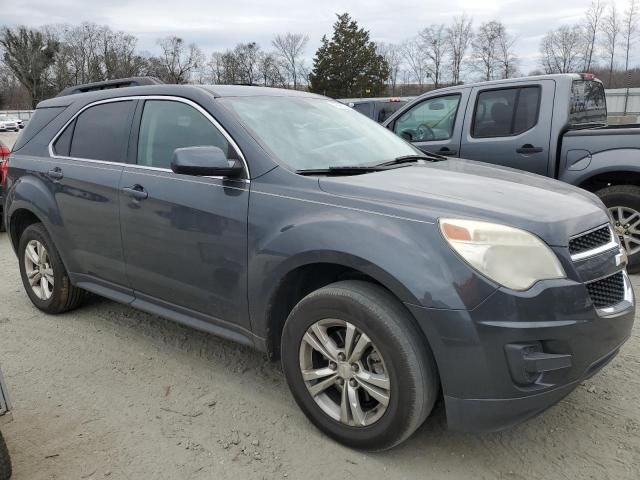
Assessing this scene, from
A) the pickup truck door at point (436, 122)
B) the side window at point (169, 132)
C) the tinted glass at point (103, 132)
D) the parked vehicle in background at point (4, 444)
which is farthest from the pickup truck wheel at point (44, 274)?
the pickup truck door at point (436, 122)

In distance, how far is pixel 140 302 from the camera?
11.8ft

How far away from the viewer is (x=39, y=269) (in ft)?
14.8

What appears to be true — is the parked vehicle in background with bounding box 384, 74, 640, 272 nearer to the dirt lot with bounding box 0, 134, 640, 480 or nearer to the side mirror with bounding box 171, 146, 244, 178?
the dirt lot with bounding box 0, 134, 640, 480

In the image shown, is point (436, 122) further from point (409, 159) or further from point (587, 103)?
point (409, 159)

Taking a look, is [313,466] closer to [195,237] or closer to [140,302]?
[195,237]

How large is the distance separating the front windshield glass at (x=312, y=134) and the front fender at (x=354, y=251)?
372mm

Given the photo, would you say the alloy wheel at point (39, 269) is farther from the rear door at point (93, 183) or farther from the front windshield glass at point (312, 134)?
the front windshield glass at point (312, 134)

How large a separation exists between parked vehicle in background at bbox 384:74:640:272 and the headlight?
3.31m

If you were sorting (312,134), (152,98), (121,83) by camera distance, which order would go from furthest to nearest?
(121,83), (152,98), (312,134)

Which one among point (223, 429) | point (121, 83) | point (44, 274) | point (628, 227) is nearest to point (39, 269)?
point (44, 274)

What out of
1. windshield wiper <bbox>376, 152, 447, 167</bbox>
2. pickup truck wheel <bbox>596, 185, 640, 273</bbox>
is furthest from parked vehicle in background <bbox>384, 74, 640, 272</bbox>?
windshield wiper <bbox>376, 152, 447, 167</bbox>

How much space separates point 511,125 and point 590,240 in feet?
11.9

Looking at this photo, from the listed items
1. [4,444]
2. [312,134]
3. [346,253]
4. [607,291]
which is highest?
[312,134]

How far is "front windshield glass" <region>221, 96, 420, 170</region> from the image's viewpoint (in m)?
3.06
